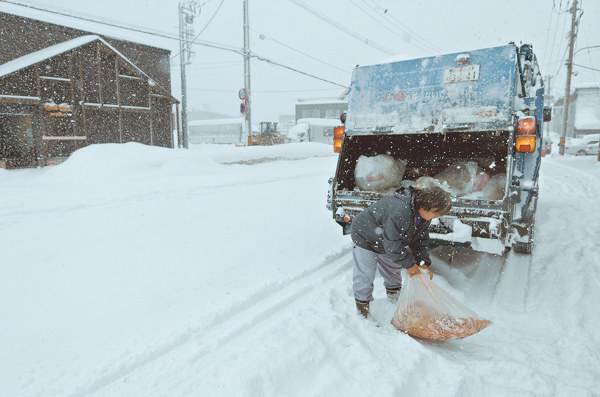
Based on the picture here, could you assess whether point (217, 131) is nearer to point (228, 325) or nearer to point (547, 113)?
point (547, 113)

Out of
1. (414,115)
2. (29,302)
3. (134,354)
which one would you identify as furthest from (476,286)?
(29,302)

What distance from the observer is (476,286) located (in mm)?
3713

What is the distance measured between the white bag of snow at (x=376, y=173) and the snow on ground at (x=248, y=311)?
884 mm

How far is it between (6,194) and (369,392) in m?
7.74

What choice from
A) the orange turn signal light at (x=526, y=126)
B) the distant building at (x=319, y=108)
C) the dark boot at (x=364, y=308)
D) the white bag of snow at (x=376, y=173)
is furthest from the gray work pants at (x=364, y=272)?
the distant building at (x=319, y=108)

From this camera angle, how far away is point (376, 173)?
4.31 metres

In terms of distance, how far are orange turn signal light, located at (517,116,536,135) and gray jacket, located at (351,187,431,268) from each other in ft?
5.32

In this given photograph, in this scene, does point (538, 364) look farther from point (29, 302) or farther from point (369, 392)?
point (29, 302)

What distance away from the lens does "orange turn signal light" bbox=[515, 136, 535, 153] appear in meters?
3.41

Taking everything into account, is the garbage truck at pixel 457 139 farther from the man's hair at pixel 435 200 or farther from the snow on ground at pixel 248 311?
the man's hair at pixel 435 200

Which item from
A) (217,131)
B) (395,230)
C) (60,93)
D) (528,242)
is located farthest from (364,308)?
(217,131)

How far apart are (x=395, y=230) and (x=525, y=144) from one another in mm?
Answer: 1916

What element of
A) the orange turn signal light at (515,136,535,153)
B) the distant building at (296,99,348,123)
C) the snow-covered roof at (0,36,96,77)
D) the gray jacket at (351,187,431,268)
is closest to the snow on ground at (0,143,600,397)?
the gray jacket at (351,187,431,268)

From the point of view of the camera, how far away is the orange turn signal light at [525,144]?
341 centimetres
